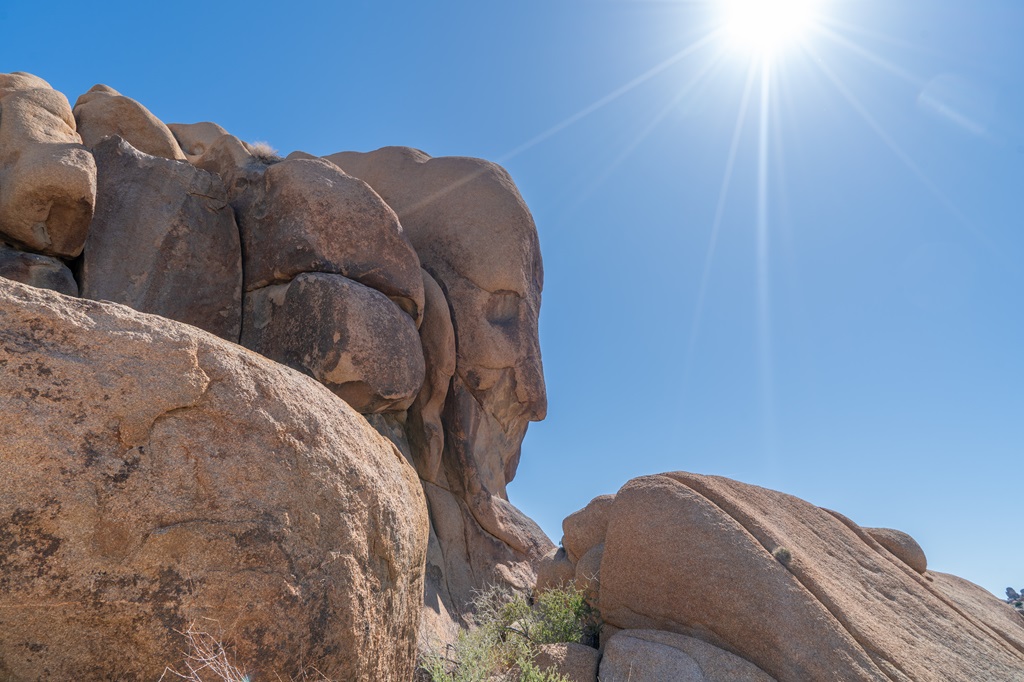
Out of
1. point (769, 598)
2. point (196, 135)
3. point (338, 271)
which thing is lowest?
point (769, 598)

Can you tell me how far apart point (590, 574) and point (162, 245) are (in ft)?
24.5

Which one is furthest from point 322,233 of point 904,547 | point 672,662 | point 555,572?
point 904,547

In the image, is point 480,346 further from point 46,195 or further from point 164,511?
point 164,511

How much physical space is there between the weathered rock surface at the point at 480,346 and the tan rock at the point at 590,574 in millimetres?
4157

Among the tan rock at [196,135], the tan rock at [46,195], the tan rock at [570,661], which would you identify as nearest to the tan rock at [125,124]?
the tan rock at [46,195]

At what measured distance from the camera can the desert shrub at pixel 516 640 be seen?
533cm

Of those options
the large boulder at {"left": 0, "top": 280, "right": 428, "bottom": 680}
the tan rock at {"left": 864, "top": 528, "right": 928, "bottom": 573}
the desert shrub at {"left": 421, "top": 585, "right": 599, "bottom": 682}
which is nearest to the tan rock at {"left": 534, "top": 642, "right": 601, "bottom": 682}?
the desert shrub at {"left": 421, "top": 585, "right": 599, "bottom": 682}

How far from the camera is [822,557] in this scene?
6812 mm

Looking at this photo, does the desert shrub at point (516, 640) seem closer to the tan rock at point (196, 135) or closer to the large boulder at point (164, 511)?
the large boulder at point (164, 511)

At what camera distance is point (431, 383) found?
12273 millimetres

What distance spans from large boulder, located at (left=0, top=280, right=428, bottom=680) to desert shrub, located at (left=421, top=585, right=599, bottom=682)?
1.83 metres

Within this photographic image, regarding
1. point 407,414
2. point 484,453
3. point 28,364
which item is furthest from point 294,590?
point 484,453

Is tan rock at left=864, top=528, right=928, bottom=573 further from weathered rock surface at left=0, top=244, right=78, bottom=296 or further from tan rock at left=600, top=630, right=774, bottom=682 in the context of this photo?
weathered rock surface at left=0, top=244, right=78, bottom=296

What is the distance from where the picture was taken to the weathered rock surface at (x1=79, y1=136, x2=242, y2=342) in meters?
9.42
